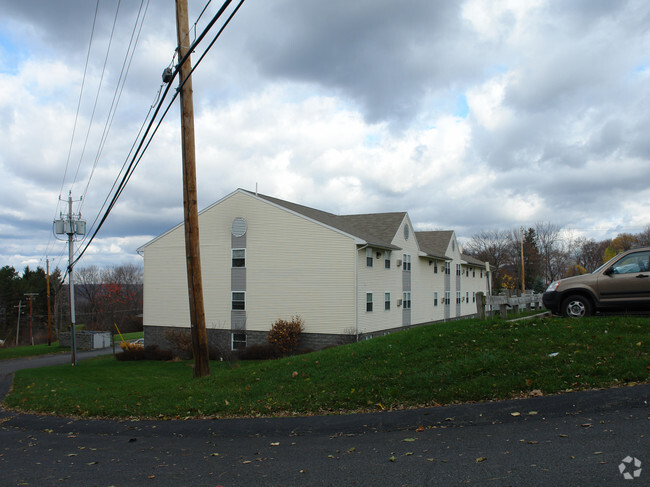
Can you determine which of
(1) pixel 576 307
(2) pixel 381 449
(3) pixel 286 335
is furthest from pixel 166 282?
(2) pixel 381 449

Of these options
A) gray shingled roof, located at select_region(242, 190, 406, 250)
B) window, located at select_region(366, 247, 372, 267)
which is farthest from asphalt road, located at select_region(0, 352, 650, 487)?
gray shingled roof, located at select_region(242, 190, 406, 250)

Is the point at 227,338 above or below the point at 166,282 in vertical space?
below

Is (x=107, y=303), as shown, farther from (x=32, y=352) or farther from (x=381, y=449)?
(x=381, y=449)

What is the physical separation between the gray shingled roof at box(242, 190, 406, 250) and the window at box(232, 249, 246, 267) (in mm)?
3476

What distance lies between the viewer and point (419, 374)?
9.29 meters

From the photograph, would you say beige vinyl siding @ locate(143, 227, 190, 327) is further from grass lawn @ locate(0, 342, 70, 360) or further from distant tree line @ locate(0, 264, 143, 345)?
distant tree line @ locate(0, 264, 143, 345)

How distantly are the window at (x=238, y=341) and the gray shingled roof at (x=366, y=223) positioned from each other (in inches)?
318

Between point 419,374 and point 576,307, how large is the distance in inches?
204

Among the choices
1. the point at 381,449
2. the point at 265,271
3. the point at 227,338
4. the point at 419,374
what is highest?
the point at 265,271

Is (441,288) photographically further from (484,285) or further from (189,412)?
(189,412)

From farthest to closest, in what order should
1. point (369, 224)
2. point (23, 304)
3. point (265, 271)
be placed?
1. point (23, 304)
2. point (369, 224)
3. point (265, 271)

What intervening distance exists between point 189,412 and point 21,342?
7505 centimetres

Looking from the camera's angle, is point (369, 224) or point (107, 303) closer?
point (369, 224)

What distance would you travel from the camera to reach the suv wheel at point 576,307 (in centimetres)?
1185
